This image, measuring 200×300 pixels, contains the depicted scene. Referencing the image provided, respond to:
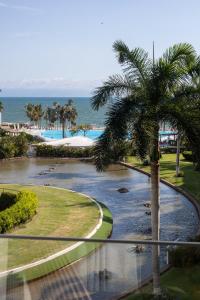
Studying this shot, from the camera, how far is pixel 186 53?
1356cm

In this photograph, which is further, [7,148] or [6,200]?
[7,148]

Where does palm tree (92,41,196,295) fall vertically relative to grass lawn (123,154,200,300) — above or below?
above

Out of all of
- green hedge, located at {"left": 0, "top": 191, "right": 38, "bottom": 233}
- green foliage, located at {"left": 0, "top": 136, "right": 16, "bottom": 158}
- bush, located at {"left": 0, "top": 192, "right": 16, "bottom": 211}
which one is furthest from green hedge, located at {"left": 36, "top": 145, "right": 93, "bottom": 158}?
green hedge, located at {"left": 0, "top": 191, "right": 38, "bottom": 233}

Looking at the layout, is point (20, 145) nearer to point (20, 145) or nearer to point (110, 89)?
point (20, 145)

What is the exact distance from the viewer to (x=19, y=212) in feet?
65.8

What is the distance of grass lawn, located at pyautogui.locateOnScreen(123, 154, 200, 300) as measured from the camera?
6230 millimetres

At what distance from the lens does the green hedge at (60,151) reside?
46.4m

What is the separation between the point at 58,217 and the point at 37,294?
53.3 feet

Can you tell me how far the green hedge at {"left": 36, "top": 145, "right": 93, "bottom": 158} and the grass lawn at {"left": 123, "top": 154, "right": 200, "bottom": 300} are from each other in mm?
6326

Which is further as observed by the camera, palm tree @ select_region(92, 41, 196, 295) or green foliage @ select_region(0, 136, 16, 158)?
green foliage @ select_region(0, 136, 16, 158)

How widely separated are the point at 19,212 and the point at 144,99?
9.71m

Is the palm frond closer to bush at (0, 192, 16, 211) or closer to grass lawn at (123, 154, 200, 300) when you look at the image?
grass lawn at (123, 154, 200, 300)

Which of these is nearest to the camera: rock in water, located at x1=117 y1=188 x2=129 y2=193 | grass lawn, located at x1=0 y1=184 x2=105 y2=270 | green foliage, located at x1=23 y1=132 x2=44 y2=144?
grass lawn, located at x1=0 y1=184 x2=105 y2=270

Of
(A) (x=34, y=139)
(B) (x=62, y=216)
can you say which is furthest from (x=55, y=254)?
(A) (x=34, y=139)
